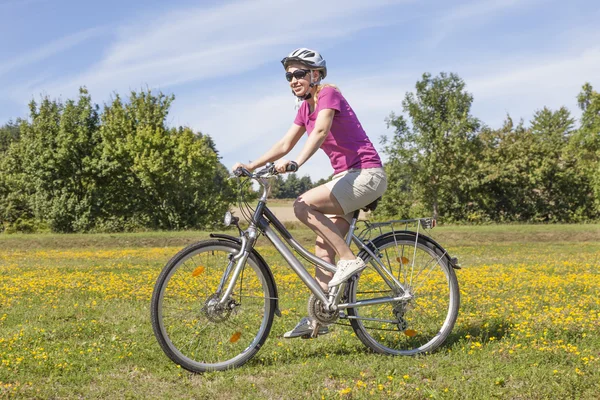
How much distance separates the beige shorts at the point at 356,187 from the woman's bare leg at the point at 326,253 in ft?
0.69

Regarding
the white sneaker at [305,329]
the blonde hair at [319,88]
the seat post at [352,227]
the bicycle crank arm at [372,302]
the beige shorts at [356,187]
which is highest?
the blonde hair at [319,88]

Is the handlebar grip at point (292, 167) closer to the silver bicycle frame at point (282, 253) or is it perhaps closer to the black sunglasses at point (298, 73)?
the silver bicycle frame at point (282, 253)

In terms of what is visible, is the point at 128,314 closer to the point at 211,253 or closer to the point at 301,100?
the point at 211,253

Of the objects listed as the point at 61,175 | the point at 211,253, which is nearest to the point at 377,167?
the point at 211,253

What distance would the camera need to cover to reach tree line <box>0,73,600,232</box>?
41906 mm

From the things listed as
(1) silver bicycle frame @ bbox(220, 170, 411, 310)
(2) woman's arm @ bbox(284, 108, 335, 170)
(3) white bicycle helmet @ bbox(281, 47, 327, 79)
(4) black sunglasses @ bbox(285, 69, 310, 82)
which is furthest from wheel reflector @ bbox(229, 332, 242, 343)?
(3) white bicycle helmet @ bbox(281, 47, 327, 79)

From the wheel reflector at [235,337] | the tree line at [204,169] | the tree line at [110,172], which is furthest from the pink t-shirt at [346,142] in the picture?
the tree line at [110,172]

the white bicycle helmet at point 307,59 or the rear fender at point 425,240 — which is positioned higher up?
the white bicycle helmet at point 307,59

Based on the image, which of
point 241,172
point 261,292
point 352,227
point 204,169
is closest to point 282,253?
point 261,292

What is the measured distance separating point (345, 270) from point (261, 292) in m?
0.72

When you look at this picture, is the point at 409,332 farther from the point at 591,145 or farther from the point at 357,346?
the point at 591,145

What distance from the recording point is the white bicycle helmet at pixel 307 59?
4840 mm

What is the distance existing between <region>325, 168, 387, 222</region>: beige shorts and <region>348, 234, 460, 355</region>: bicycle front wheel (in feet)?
1.79

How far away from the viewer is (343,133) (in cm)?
492
